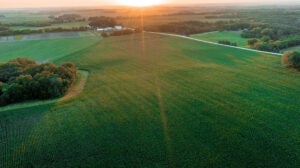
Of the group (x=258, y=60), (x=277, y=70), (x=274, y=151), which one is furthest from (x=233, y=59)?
(x=274, y=151)

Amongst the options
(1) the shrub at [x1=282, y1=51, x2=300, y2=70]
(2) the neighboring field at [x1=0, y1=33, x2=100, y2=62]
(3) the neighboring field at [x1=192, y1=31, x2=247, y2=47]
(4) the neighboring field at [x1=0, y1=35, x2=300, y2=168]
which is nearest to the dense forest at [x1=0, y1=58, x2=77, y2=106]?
(4) the neighboring field at [x1=0, y1=35, x2=300, y2=168]

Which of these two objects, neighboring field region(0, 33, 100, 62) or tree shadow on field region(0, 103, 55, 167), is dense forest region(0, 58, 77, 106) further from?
neighboring field region(0, 33, 100, 62)

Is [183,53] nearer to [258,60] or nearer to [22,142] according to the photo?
[258,60]

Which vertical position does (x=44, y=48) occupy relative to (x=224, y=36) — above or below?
below

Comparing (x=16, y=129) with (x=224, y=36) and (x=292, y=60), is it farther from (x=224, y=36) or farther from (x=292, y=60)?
(x=224, y=36)

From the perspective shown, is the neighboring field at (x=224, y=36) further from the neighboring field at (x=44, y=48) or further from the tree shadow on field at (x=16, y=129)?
the tree shadow on field at (x=16, y=129)

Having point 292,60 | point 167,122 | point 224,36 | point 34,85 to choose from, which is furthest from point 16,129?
point 224,36
